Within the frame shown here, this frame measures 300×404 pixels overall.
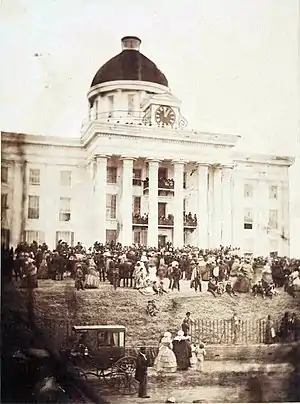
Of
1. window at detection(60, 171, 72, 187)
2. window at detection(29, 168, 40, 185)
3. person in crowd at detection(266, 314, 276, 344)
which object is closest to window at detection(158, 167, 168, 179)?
window at detection(60, 171, 72, 187)

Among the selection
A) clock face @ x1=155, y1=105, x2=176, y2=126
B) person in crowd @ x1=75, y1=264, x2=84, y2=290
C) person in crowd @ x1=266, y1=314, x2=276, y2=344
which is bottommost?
person in crowd @ x1=266, y1=314, x2=276, y2=344

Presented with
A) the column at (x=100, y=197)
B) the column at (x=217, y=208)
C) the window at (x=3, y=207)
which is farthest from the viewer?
the column at (x=217, y=208)

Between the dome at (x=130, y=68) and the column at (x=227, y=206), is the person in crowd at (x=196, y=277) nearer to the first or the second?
the column at (x=227, y=206)

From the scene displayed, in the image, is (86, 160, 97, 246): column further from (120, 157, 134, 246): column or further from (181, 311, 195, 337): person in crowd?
(181, 311, 195, 337): person in crowd

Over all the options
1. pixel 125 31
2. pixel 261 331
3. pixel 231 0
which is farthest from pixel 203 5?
pixel 261 331

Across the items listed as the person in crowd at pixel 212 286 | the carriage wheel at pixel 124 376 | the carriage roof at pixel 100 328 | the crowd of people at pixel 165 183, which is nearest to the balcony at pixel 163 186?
the crowd of people at pixel 165 183

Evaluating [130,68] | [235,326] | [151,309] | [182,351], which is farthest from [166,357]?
[130,68]
